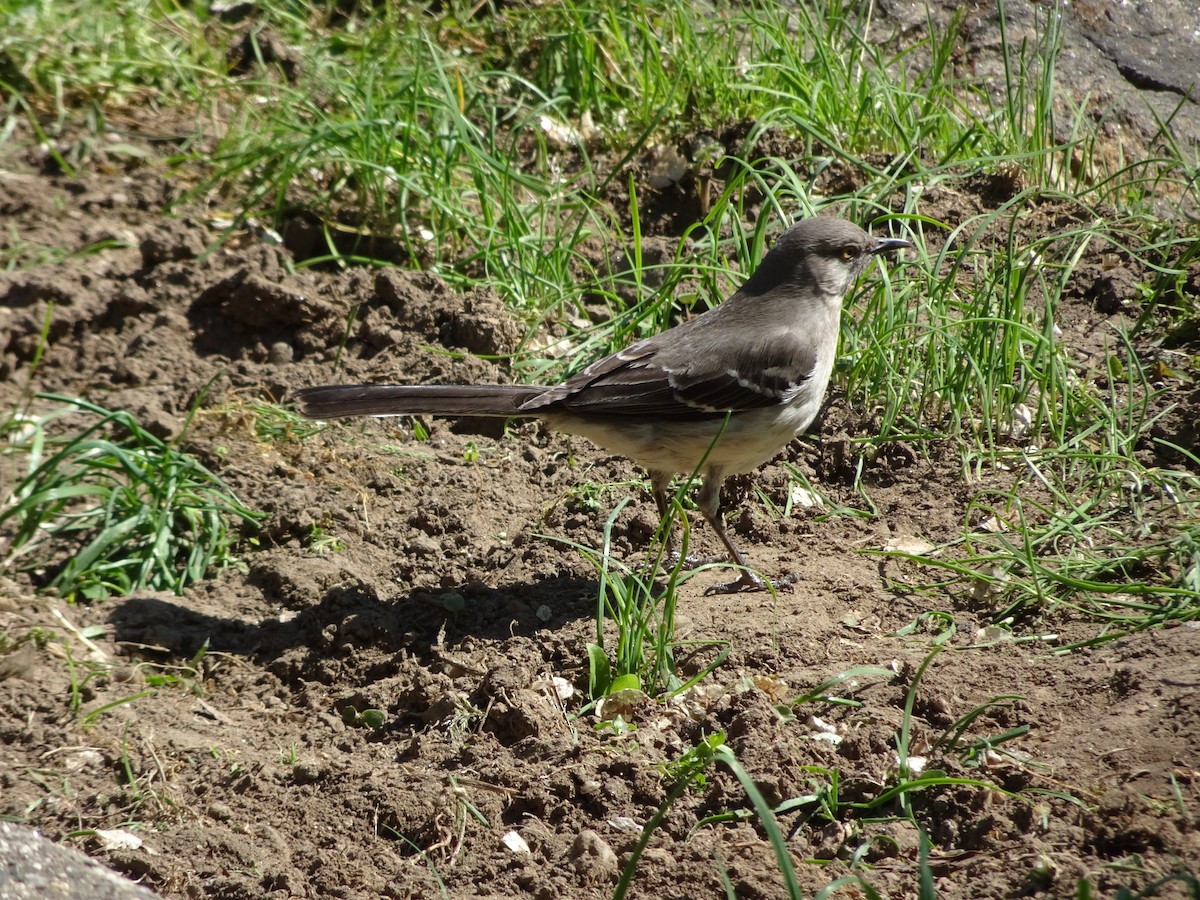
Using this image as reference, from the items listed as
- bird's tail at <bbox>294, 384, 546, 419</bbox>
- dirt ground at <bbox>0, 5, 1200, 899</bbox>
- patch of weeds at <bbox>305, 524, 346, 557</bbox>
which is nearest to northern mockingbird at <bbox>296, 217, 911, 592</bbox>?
bird's tail at <bbox>294, 384, 546, 419</bbox>

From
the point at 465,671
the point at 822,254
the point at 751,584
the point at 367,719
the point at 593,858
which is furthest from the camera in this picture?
the point at 822,254

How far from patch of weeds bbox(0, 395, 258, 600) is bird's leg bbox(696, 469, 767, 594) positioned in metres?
1.91

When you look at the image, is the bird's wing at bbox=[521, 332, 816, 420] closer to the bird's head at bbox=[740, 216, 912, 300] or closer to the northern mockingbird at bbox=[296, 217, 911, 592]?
the northern mockingbird at bbox=[296, 217, 911, 592]

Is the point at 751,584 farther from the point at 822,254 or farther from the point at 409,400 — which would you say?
the point at 409,400

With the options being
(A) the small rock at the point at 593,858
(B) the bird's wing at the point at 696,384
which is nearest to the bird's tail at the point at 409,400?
(B) the bird's wing at the point at 696,384

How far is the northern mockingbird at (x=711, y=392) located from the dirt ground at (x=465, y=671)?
1.25 feet

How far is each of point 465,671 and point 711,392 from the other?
5.24ft

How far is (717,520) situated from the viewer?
194 inches

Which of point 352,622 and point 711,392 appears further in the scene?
point 711,392

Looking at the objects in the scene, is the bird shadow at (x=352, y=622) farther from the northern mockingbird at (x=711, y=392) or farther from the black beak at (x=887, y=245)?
the black beak at (x=887, y=245)

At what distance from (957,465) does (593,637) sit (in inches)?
72.3

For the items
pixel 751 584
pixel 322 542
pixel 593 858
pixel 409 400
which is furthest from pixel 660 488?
pixel 593 858

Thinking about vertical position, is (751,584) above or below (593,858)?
above

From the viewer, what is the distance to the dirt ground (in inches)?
124
